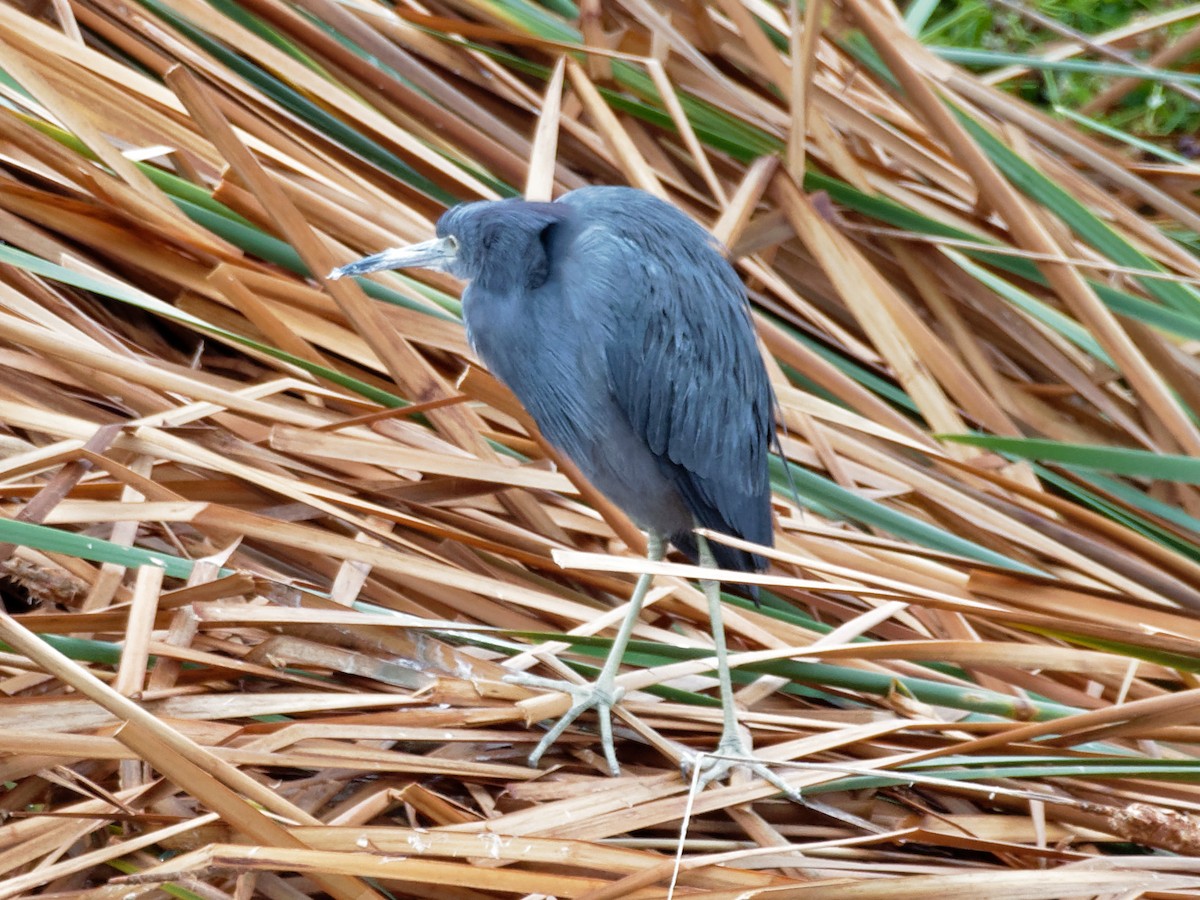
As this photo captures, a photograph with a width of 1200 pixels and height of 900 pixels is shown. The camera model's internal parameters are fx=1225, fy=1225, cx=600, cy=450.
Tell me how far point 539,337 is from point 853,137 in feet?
3.79

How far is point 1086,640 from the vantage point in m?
1.37

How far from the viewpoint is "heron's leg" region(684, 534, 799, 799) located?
5.06 feet

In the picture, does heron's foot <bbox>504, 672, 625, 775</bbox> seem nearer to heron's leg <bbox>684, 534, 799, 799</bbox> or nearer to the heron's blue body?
heron's leg <bbox>684, 534, 799, 799</bbox>

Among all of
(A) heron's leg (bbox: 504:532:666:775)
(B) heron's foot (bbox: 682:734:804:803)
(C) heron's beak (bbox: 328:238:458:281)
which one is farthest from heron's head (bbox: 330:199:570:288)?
(B) heron's foot (bbox: 682:734:804:803)

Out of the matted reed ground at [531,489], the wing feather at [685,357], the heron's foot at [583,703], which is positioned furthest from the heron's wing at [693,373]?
the heron's foot at [583,703]

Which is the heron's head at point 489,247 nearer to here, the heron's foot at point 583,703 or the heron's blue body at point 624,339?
the heron's blue body at point 624,339

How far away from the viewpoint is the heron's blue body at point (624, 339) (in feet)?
5.64

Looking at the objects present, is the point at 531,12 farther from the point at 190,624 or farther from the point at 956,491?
the point at 190,624

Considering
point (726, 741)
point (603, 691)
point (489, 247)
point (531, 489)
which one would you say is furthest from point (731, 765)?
point (489, 247)

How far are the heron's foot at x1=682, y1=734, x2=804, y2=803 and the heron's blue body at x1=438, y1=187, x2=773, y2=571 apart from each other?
1.18ft

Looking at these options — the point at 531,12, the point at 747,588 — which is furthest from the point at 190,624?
the point at 531,12

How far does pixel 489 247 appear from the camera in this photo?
172 cm

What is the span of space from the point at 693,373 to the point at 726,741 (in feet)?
1.74

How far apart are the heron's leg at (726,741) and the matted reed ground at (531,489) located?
1.5 inches
